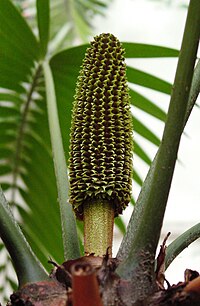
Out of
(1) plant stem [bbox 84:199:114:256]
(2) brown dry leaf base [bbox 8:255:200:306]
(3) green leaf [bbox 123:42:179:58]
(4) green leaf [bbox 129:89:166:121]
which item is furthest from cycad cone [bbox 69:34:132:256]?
(4) green leaf [bbox 129:89:166:121]

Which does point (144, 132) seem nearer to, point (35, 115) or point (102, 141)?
point (35, 115)

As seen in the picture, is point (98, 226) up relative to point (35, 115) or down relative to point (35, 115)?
down

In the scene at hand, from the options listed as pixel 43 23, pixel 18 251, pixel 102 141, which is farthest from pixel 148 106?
pixel 18 251

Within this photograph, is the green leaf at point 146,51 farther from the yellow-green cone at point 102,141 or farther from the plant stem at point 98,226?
the plant stem at point 98,226

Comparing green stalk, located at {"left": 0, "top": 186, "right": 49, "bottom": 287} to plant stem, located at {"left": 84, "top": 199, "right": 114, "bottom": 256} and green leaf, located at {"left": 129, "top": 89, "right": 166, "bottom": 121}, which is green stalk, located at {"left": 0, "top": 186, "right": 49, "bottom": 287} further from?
green leaf, located at {"left": 129, "top": 89, "right": 166, "bottom": 121}

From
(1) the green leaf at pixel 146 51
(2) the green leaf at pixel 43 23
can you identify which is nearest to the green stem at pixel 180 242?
(1) the green leaf at pixel 146 51

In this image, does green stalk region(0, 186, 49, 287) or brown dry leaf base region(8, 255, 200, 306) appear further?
green stalk region(0, 186, 49, 287)
